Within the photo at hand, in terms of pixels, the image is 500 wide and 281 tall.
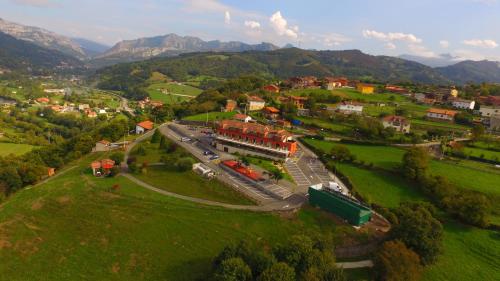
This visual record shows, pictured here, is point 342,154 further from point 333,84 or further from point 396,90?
point 396,90

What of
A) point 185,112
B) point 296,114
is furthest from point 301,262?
point 185,112

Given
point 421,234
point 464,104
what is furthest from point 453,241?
point 464,104

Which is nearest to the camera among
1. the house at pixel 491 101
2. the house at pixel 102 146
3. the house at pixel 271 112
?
the house at pixel 102 146

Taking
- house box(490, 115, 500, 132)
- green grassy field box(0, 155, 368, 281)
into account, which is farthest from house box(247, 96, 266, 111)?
house box(490, 115, 500, 132)

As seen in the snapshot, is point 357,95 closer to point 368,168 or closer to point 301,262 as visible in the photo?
point 368,168

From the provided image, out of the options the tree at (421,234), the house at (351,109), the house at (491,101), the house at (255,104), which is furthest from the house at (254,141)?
the house at (491,101)

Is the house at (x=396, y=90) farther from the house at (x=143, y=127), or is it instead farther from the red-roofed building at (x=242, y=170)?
the red-roofed building at (x=242, y=170)

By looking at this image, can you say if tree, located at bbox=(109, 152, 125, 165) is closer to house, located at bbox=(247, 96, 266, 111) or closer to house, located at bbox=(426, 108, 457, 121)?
house, located at bbox=(247, 96, 266, 111)
